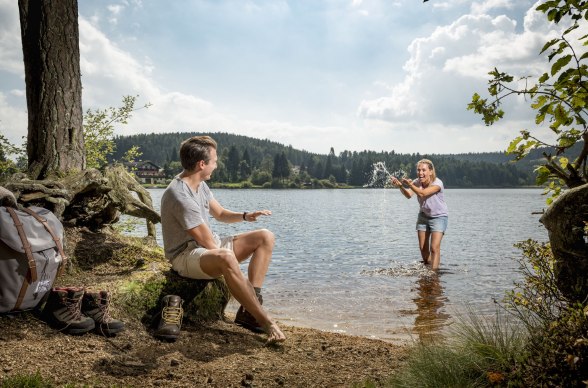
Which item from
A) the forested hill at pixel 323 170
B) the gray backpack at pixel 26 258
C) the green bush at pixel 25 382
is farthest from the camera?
the forested hill at pixel 323 170

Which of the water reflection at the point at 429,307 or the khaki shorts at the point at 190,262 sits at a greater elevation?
the khaki shorts at the point at 190,262

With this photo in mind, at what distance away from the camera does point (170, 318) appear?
16.5ft

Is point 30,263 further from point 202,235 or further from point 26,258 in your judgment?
point 202,235

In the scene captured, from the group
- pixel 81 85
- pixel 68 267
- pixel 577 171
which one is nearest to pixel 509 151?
pixel 577 171

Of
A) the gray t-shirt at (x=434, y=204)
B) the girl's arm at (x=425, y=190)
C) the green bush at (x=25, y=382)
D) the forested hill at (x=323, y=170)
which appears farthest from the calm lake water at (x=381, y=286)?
the forested hill at (x=323, y=170)

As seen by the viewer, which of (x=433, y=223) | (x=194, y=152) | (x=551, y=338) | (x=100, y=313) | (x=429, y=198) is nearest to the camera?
(x=551, y=338)

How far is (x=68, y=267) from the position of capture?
6.04 meters

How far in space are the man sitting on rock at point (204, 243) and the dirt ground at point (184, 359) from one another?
381 mm

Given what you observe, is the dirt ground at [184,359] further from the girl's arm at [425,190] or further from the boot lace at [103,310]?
the girl's arm at [425,190]

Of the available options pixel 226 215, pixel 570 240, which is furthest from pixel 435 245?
pixel 570 240

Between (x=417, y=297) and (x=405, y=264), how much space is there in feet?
16.9

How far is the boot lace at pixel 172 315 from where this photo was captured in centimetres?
501

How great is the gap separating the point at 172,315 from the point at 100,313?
28.2 inches

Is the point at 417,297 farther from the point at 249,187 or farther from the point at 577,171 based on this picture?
the point at 249,187
